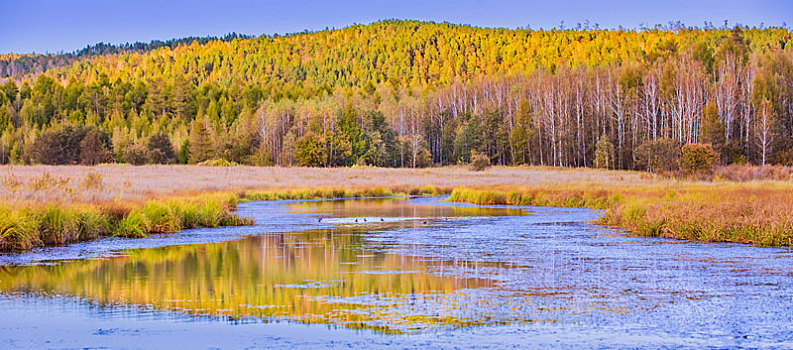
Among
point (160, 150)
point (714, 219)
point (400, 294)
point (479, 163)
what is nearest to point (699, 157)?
point (714, 219)

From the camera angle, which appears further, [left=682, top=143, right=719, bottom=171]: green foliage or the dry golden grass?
[left=682, top=143, right=719, bottom=171]: green foliage

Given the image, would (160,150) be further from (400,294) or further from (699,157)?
(400,294)

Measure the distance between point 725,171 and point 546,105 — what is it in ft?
142

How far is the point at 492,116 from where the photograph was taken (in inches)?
3748

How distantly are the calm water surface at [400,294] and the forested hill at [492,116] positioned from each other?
41566mm

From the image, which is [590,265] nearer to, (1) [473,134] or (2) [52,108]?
(1) [473,134]

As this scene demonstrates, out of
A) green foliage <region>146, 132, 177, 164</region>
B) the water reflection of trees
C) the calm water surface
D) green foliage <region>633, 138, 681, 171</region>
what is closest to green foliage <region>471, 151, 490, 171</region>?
green foliage <region>633, 138, 681, 171</region>

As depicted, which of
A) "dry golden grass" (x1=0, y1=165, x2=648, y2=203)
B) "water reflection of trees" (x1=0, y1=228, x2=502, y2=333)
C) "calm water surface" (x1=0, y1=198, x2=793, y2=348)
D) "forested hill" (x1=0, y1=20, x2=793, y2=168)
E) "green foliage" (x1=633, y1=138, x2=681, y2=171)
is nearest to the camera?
"calm water surface" (x1=0, y1=198, x2=793, y2=348)

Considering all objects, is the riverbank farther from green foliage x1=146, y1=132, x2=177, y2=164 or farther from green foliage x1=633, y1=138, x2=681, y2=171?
green foliage x1=146, y1=132, x2=177, y2=164

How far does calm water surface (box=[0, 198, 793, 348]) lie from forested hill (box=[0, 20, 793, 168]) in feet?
136

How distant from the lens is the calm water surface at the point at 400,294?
7.85 meters

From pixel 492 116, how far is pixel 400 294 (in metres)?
86.0

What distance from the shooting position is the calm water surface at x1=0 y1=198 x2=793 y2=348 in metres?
7.85

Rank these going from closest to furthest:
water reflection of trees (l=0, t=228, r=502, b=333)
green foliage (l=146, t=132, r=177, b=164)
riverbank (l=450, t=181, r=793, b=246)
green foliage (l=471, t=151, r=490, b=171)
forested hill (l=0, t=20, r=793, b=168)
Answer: water reflection of trees (l=0, t=228, r=502, b=333)
riverbank (l=450, t=181, r=793, b=246)
forested hill (l=0, t=20, r=793, b=168)
green foliage (l=471, t=151, r=490, b=171)
green foliage (l=146, t=132, r=177, b=164)
